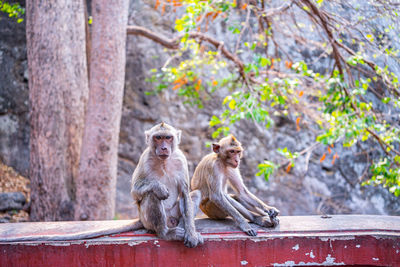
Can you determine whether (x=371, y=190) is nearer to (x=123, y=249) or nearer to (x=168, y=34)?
(x=168, y=34)

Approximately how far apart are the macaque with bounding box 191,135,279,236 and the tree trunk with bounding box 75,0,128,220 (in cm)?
186

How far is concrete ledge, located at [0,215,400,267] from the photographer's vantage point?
119 inches

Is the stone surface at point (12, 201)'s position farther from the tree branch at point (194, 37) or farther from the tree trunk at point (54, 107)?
the tree branch at point (194, 37)

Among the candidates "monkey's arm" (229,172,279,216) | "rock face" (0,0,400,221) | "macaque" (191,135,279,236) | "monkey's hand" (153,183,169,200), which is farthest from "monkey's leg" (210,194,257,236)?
"rock face" (0,0,400,221)

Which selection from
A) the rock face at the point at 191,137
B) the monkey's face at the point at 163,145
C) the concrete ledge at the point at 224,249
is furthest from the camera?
the rock face at the point at 191,137

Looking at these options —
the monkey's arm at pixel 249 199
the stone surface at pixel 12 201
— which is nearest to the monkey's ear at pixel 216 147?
the monkey's arm at pixel 249 199

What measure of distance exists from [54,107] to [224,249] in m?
3.37

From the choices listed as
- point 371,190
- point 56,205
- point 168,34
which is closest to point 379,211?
point 371,190

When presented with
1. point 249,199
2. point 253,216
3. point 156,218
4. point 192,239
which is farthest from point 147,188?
point 249,199

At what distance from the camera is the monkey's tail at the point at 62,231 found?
3.04 meters

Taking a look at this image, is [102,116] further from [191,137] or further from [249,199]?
[191,137]

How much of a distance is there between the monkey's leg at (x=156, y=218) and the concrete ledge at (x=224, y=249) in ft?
0.19

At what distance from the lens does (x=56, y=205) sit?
5.47m

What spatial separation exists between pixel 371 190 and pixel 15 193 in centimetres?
677
